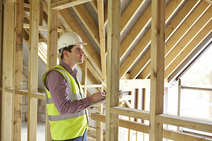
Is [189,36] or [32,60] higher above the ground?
[189,36]

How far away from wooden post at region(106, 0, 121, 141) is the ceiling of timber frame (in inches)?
61.4

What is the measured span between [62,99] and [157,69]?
0.67 meters

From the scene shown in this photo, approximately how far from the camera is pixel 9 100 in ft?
10.2

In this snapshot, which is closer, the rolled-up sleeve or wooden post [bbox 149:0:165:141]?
wooden post [bbox 149:0:165:141]

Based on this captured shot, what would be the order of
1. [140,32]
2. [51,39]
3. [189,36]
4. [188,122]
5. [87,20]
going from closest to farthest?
[188,122]
[51,39]
[87,20]
[140,32]
[189,36]

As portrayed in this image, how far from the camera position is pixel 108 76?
5.38ft

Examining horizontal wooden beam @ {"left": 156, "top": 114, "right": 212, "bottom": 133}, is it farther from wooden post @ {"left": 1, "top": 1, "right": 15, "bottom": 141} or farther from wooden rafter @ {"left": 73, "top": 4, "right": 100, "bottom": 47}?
wooden rafter @ {"left": 73, "top": 4, "right": 100, "bottom": 47}

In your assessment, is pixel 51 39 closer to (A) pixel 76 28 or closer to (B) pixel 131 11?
(B) pixel 131 11

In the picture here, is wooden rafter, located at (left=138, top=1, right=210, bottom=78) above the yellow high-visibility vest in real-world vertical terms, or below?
above

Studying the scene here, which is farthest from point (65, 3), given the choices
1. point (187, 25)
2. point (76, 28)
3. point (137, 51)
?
point (187, 25)

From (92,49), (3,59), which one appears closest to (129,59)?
(92,49)

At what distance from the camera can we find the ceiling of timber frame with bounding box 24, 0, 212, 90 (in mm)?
3488

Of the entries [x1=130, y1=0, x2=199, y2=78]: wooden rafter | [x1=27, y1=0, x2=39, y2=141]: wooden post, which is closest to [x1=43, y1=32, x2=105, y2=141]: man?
[x1=27, y1=0, x2=39, y2=141]: wooden post

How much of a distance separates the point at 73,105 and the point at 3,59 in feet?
6.53
